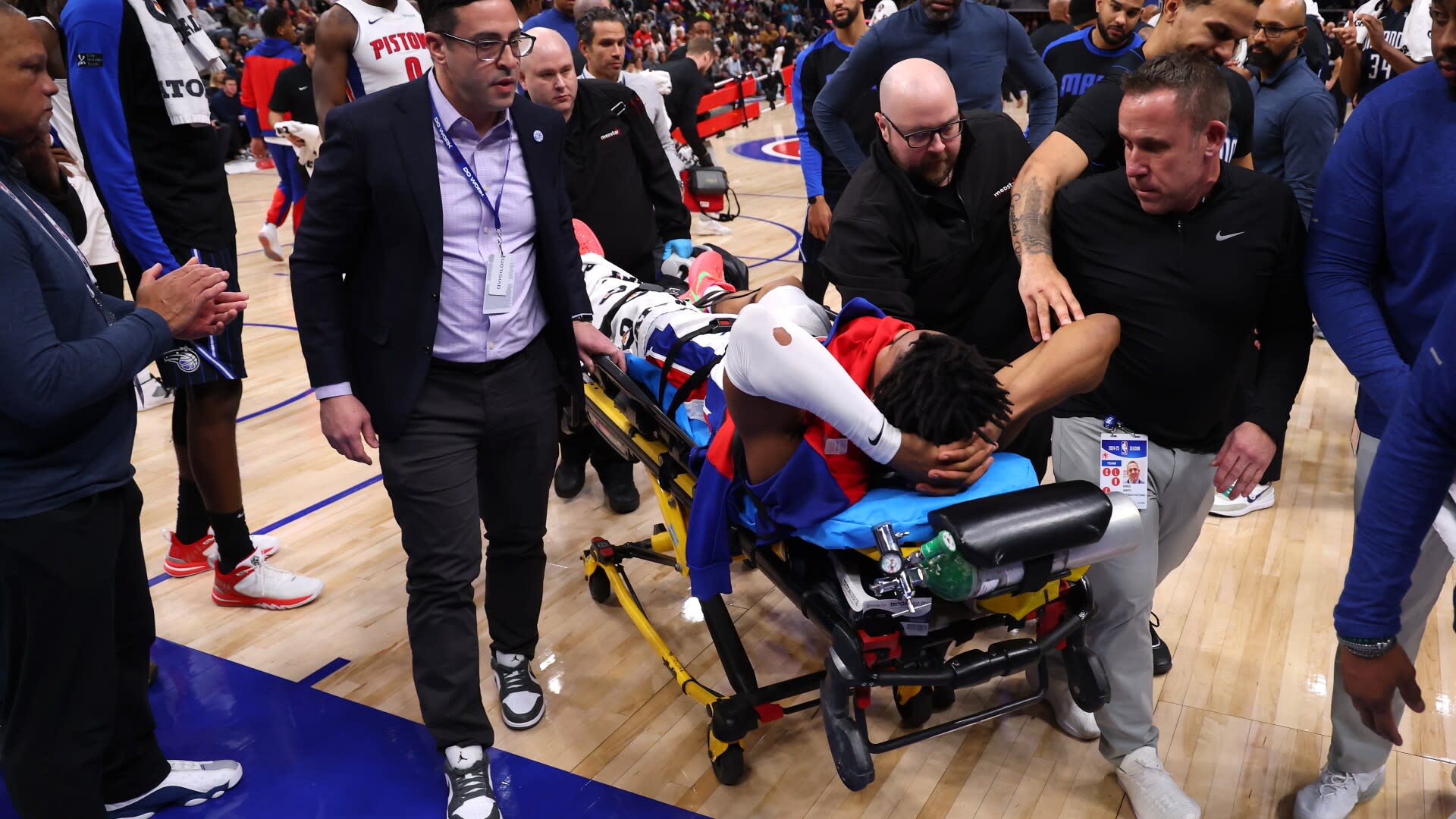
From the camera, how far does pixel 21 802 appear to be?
2074mm

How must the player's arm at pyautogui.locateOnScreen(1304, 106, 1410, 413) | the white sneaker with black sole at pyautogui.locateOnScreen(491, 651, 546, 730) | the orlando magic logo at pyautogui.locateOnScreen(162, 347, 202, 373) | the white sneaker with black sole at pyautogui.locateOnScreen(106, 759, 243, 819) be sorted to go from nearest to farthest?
the player's arm at pyautogui.locateOnScreen(1304, 106, 1410, 413) → the white sneaker with black sole at pyautogui.locateOnScreen(106, 759, 243, 819) → the white sneaker with black sole at pyautogui.locateOnScreen(491, 651, 546, 730) → the orlando magic logo at pyautogui.locateOnScreen(162, 347, 202, 373)

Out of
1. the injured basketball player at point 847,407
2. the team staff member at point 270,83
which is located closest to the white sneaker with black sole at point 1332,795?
the injured basketball player at point 847,407

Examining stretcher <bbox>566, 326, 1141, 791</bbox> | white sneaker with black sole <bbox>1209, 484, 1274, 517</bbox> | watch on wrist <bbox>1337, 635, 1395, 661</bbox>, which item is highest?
watch on wrist <bbox>1337, 635, 1395, 661</bbox>

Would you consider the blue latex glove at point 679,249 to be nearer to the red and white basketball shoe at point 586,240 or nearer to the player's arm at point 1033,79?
the red and white basketball shoe at point 586,240

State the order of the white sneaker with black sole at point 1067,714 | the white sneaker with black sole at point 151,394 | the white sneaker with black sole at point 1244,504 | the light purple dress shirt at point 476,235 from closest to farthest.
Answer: the light purple dress shirt at point 476,235, the white sneaker with black sole at point 1067,714, the white sneaker with black sole at point 1244,504, the white sneaker with black sole at point 151,394

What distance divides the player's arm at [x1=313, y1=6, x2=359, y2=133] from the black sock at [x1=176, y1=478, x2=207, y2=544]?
1.38 metres

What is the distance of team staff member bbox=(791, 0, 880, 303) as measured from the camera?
4679 millimetres

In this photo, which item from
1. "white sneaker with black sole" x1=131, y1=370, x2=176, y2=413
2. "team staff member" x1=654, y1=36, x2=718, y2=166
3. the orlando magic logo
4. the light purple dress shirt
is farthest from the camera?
"team staff member" x1=654, y1=36, x2=718, y2=166

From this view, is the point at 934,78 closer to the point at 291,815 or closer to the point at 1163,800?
the point at 1163,800

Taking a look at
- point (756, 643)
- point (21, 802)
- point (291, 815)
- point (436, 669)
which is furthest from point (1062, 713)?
point (21, 802)

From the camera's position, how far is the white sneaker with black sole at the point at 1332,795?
235cm

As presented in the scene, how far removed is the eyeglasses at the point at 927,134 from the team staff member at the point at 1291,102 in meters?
1.88

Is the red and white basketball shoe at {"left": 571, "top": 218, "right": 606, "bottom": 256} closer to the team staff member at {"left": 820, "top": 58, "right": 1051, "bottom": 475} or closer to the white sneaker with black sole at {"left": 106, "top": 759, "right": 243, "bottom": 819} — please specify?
the team staff member at {"left": 820, "top": 58, "right": 1051, "bottom": 475}

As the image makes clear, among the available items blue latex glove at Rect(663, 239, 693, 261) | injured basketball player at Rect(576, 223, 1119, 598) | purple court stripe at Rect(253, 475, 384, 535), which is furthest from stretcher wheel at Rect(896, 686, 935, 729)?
purple court stripe at Rect(253, 475, 384, 535)
